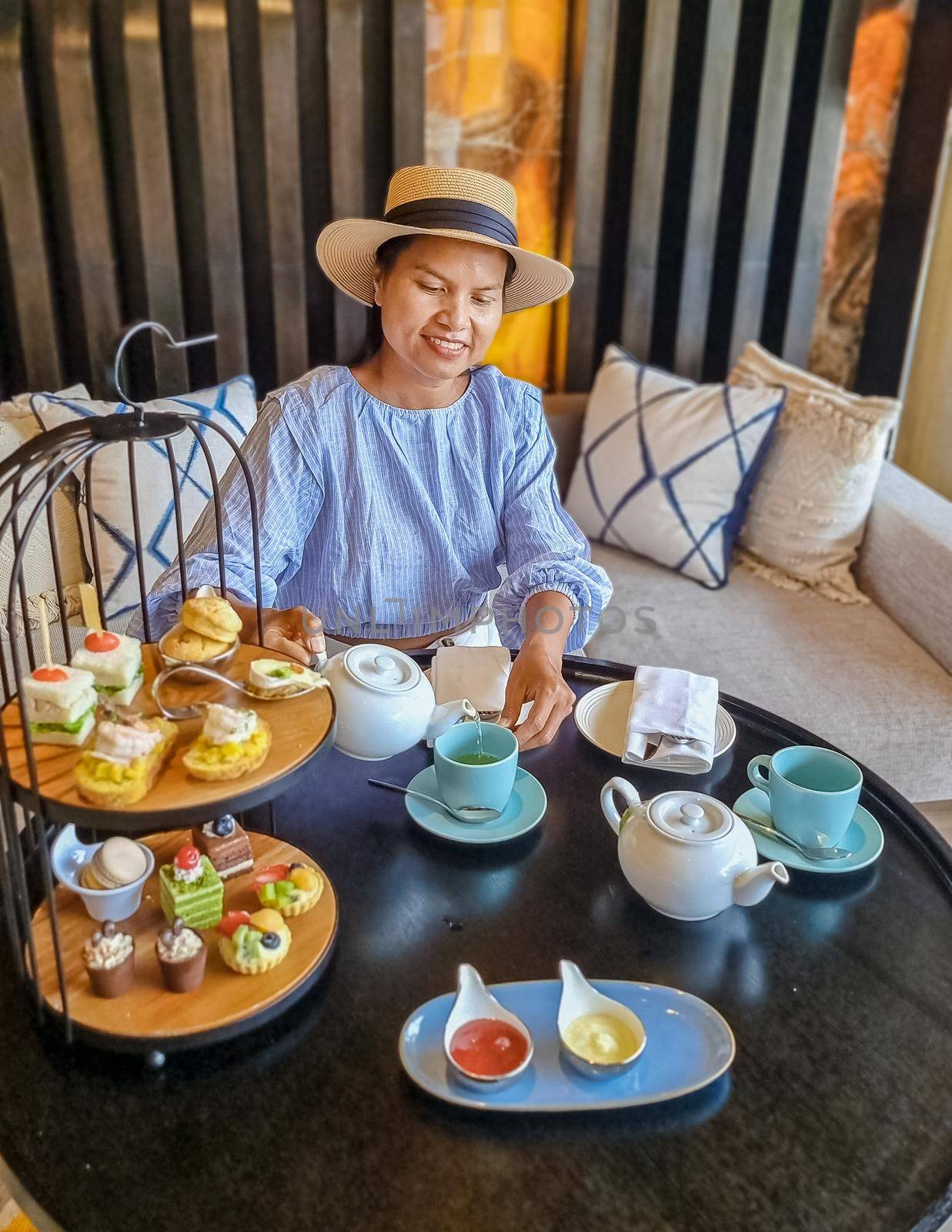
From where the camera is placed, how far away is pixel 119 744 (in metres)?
0.77

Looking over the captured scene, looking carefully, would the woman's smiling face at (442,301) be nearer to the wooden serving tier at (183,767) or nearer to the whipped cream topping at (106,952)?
the wooden serving tier at (183,767)

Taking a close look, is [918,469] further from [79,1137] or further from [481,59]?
[79,1137]

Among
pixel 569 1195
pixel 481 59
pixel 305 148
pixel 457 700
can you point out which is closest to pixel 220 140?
pixel 305 148

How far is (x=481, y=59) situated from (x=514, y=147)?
23cm

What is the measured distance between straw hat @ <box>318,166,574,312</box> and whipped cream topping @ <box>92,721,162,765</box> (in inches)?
35.8

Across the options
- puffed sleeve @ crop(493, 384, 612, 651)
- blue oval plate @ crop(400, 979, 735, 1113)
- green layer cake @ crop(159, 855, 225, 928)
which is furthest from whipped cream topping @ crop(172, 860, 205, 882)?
puffed sleeve @ crop(493, 384, 612, 651)

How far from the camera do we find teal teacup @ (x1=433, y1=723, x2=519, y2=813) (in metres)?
1.12

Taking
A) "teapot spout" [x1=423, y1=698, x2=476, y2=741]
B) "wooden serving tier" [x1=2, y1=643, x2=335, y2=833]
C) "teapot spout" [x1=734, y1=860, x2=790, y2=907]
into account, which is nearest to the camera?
"wooden serving tier" [x1=2, y1=643, x2=335, y2=833]

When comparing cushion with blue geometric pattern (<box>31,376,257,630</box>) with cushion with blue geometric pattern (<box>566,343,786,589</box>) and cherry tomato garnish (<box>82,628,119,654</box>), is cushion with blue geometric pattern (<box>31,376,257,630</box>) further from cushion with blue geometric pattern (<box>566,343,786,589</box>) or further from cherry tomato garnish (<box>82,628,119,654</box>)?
cherry tomato garnish (<box>82,628,119,654</box>)

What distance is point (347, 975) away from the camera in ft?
3.21

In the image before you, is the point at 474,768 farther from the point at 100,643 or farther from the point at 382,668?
the point at 100,643

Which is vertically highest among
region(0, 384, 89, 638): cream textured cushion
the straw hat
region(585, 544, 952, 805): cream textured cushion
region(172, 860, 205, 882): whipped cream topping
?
the straw hat

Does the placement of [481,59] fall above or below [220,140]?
above

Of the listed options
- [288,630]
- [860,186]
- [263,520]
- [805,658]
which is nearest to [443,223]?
[263,520]
